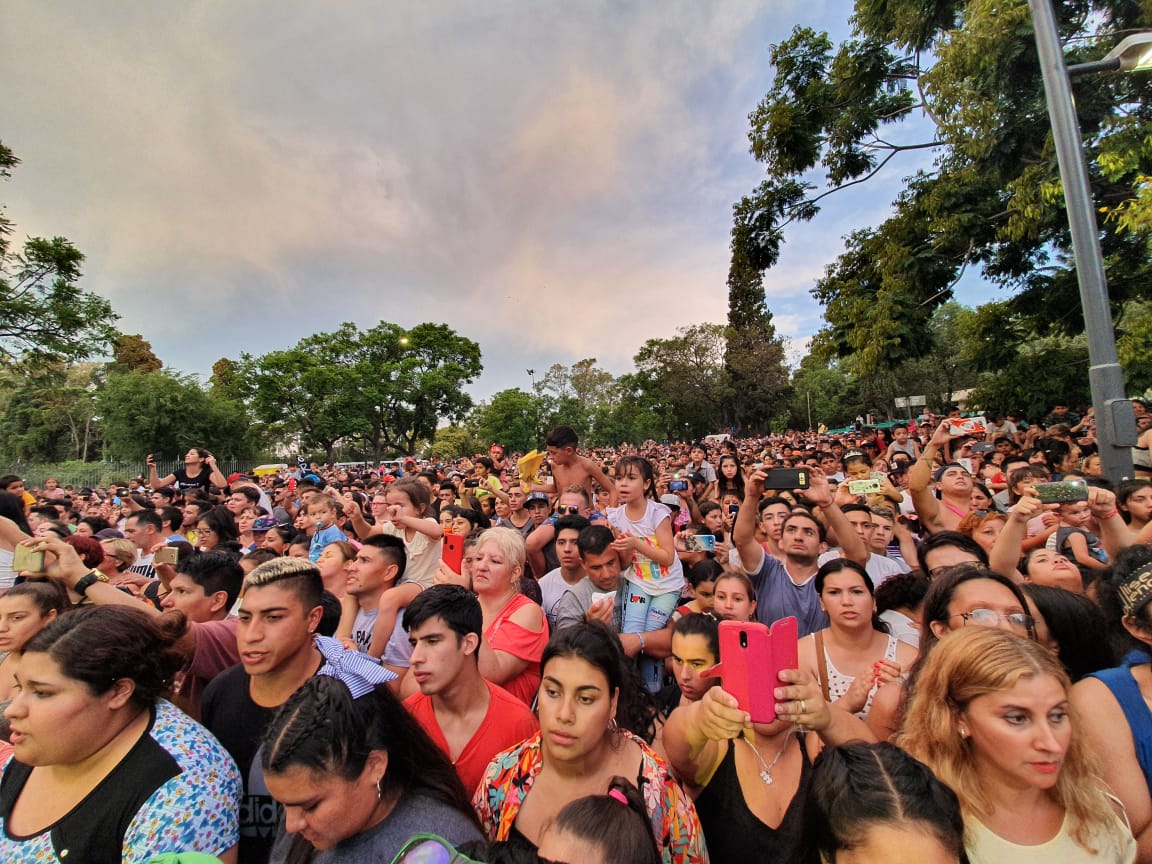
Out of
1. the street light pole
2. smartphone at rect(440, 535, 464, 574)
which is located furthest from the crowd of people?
the street light pole

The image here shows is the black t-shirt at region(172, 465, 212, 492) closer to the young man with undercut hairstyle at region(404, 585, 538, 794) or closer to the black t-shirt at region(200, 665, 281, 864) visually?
the black t-shirt at region(200, 665, 281, 864)

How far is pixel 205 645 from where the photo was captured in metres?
2.59

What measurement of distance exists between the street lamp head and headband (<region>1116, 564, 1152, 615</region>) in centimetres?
507

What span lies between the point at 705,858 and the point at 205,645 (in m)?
2.43

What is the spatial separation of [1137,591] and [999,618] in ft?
1.49

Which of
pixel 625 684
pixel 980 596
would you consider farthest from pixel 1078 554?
pixel 625 684

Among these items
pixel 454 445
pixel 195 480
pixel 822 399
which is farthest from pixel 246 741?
pixel 822 399

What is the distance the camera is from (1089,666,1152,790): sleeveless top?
1.70m

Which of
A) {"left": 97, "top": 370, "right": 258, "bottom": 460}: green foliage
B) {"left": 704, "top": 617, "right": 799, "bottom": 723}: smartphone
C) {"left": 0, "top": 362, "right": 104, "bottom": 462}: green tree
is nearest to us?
{"left": 704, "top": 617, "right": 799, "bottom": 723}: smartphone

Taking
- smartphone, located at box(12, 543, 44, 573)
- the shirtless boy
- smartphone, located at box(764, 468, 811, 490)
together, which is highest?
the shirtless boy

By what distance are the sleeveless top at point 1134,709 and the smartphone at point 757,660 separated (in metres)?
1.23

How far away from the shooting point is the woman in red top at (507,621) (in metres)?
2.70

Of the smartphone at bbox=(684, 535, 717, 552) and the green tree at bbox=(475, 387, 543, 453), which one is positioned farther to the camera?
the green tree at bbox=(475, 387, 543, 453)

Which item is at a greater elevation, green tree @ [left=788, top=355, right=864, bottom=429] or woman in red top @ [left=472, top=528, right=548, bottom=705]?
green tree @ [left=788, top=355, right=864, bottom=429]
